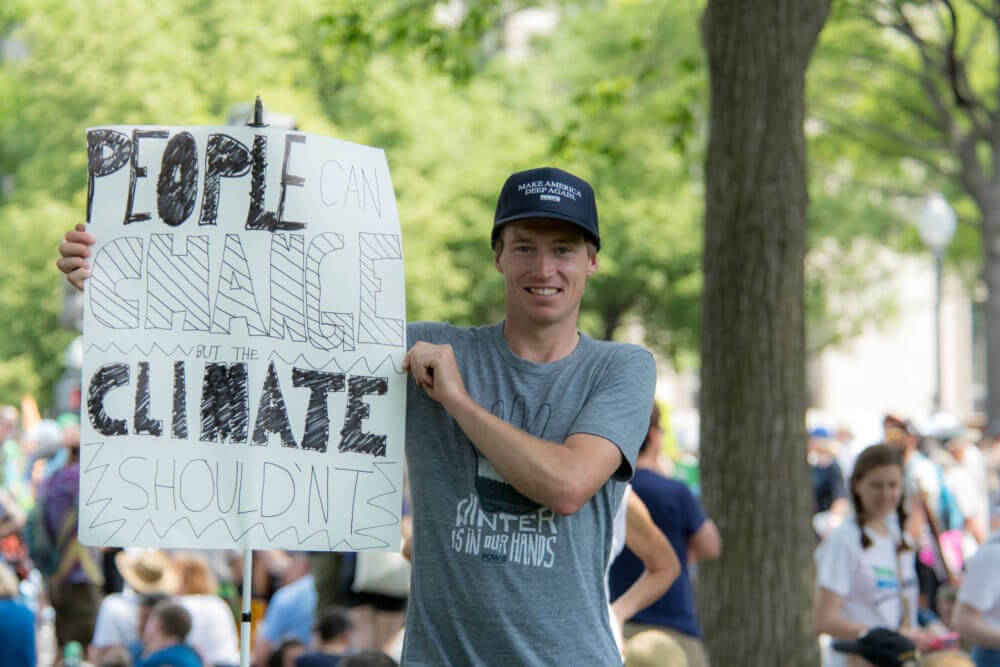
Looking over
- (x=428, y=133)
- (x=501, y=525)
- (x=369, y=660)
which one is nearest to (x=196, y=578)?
(x=369, y=660)

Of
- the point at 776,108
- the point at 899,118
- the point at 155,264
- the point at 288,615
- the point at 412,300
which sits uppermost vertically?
the point at 899,118

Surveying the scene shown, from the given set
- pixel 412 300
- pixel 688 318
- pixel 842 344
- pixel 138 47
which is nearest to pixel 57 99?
pixel 138 47

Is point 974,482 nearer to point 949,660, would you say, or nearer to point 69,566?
point 69,566

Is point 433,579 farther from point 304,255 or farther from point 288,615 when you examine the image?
point 288,615

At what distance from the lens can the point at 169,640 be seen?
721 cm

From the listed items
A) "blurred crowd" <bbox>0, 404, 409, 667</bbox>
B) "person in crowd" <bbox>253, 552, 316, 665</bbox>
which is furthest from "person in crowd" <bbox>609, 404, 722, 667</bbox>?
"person in crowd" <bbox>253, 552, 316, 665</bbox>

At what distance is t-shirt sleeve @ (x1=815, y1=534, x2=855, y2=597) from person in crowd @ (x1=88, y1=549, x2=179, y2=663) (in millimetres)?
4139

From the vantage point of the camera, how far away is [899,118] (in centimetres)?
2164

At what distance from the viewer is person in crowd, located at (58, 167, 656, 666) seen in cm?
315

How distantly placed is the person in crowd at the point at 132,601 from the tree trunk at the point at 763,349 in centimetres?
339

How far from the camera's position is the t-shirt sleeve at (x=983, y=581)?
578 centimetres

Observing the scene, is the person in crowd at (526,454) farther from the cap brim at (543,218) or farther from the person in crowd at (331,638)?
the person in crowd at (331,638)

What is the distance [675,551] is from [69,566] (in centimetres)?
613

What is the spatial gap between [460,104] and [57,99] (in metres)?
6.86
